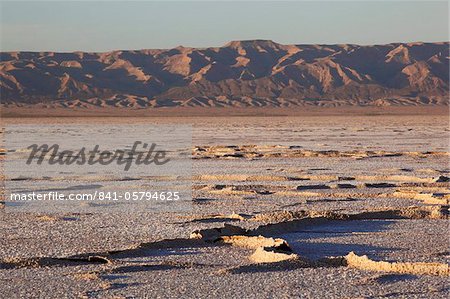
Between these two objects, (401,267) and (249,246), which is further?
(249,246)

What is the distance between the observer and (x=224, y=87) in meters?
142

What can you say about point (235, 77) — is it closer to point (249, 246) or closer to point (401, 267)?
point (249, 246)

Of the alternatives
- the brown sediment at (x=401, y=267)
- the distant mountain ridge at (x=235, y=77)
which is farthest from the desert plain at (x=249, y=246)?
the distant mountain ridge at (x=235, y=77)

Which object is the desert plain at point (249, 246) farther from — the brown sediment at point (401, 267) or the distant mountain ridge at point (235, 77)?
the distant mountain ridge at point (235, 77)

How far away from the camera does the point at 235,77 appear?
15088 cm

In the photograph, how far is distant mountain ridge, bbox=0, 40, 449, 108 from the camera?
429 feet

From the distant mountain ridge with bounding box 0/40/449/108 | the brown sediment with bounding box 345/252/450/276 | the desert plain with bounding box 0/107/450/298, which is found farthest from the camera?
the distant mountain ridge with bounding box 0/40/449/108

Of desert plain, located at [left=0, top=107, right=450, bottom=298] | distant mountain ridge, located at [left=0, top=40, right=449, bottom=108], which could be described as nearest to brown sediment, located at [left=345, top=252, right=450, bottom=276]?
desert plain, located at [left=0, top=107, right=450, bottom=298]

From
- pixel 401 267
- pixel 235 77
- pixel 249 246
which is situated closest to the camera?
pixel 401 267

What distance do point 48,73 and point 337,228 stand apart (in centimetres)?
13962

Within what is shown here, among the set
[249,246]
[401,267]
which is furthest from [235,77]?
[401,267]

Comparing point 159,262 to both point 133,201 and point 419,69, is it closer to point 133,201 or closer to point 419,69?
point 133,201

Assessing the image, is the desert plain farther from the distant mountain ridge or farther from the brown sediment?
the distant mountain ridge

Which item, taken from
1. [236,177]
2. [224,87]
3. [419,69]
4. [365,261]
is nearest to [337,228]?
[365,261]
